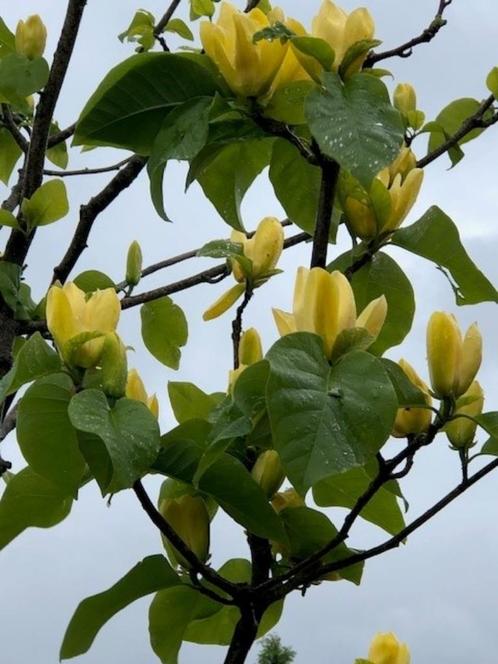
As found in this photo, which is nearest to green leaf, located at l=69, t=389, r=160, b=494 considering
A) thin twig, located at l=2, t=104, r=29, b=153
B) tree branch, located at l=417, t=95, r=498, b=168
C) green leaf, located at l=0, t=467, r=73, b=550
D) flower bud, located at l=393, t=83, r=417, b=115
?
green leaf, located at l=0, t=467, r=73, b=550

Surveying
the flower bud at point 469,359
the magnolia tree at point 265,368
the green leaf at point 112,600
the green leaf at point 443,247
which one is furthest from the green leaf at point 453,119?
the green leaf at point 112,600

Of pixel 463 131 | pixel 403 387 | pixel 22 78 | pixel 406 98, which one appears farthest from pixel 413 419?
pixel 22 78

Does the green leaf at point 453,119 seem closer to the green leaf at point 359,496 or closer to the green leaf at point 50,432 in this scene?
the green leaf at point 359,496

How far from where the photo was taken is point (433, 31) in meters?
1.11

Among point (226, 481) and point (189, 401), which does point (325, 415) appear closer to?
point (226, 481)

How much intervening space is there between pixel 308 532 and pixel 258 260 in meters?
0.26

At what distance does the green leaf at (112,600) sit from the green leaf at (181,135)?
280 mm

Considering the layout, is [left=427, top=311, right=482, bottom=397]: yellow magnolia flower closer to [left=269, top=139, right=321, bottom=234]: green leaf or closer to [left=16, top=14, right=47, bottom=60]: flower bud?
[left=269, top=139, right=321, bottom=234]: green leaf

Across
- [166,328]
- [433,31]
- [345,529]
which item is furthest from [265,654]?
[345,529]

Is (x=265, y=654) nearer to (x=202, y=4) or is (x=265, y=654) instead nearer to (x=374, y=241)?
(x=202, y=4)

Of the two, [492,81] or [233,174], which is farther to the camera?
[492,81]

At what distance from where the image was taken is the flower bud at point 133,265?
159 cm

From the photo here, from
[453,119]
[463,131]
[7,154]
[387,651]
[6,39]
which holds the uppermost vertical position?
[6,39]

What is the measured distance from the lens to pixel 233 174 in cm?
90
